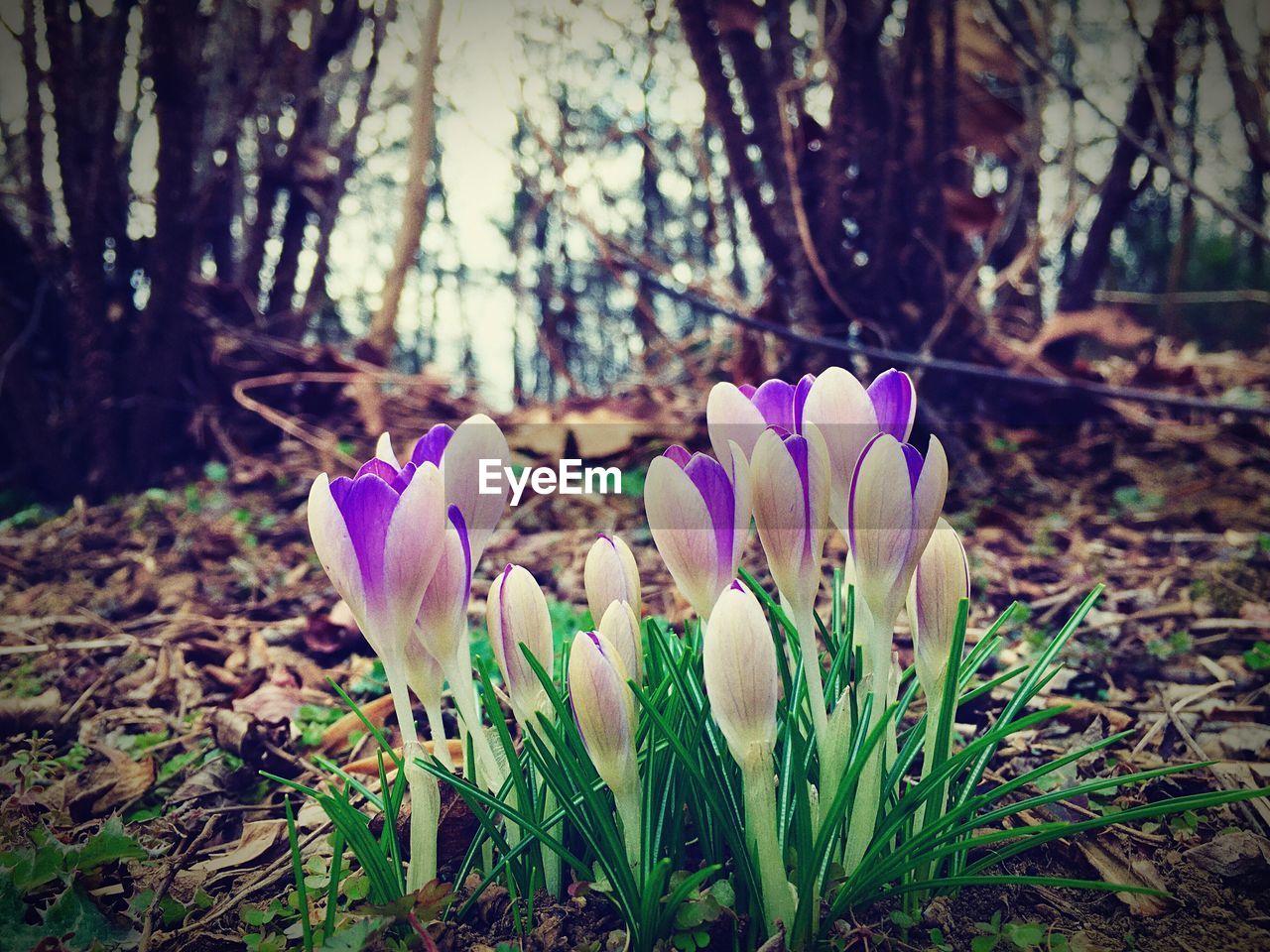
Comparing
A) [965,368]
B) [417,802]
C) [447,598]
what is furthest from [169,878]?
[965,368]

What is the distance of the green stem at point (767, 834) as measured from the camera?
612 millimetres

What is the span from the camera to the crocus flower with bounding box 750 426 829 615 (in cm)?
60

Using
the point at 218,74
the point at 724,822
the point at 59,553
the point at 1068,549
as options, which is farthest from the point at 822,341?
the point at 218,74

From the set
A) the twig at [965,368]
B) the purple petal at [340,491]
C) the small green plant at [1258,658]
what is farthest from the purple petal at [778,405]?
the twig at [965,368]

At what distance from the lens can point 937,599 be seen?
66 cm

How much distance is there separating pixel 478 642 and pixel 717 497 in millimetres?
874

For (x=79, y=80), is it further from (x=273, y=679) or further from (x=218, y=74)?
(x=273, y=679)

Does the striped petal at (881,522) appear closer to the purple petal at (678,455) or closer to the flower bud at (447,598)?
the purple petal at (678,455)

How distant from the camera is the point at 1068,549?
5.95 ft

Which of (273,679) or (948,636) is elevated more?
(948,636)

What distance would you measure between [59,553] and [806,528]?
2.03 m

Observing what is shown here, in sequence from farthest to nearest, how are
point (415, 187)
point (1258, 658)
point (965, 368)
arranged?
point (415, 187), point (965, 368), point (1258, 658)

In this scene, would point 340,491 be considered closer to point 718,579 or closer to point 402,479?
point 402,479

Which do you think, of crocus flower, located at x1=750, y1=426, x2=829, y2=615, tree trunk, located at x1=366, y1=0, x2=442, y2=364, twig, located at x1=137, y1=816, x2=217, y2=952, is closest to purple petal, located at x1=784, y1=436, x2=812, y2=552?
crocus flower, located at x1=750, y1=426, x2=829, y2=615
